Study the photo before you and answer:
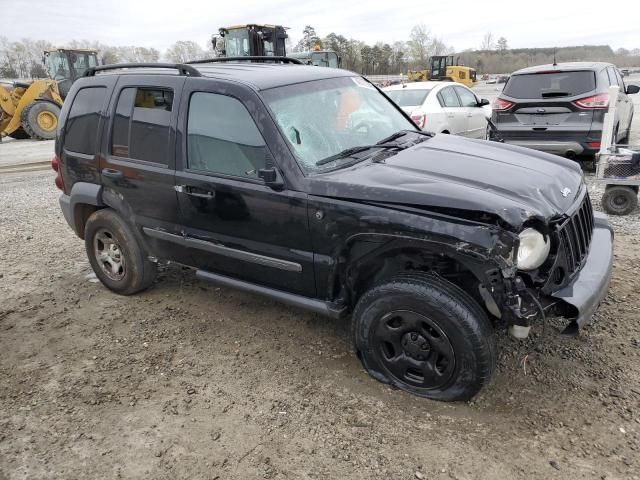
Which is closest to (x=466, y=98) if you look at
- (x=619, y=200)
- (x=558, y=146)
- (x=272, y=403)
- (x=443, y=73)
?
(x=558, y=146)

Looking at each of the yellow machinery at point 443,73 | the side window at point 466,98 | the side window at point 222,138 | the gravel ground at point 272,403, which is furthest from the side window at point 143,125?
the yellow machinery at point 443,73

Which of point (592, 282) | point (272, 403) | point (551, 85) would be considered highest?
point (551, 85)

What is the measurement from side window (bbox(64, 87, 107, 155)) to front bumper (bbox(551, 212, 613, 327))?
146 inches

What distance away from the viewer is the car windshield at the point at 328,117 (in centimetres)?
327

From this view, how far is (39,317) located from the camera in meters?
4.39

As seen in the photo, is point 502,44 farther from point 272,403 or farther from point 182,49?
point 272,403

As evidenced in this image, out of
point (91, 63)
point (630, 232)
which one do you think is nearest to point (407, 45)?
point (91, 63)

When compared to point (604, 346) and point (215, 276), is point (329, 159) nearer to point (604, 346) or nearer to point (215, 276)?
point (215, 276)

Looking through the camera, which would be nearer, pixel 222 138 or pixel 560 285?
pixel 560 285

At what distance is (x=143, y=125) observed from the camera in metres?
Answer: 3.88

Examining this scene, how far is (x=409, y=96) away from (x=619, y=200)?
14.3 feet

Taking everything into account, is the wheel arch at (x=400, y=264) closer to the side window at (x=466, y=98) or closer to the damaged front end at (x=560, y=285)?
the damaged front end at (x=560, y=285)

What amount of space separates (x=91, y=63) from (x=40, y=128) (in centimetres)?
503

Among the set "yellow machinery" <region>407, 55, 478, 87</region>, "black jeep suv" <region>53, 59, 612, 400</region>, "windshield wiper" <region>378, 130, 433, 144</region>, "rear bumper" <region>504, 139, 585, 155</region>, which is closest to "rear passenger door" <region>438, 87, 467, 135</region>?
"rear bumper" <region>504, 139, 585, 155</region>
